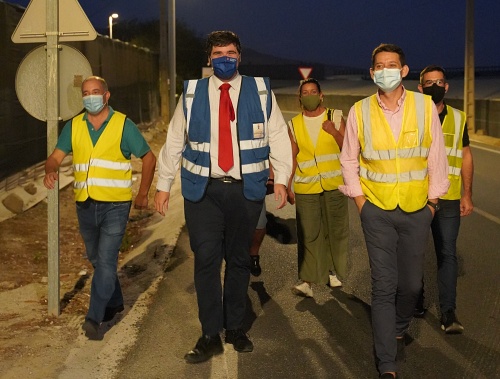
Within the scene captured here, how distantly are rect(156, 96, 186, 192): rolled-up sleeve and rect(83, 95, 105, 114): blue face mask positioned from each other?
2.57ft

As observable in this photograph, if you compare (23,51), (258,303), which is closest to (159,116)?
(23,51)

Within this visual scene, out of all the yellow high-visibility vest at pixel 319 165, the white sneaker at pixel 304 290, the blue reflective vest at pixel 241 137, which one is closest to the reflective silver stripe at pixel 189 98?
Answer: the blue reflective vest at pixel 241 137

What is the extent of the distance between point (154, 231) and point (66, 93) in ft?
15.1

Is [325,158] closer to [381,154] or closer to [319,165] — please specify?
[319,165]

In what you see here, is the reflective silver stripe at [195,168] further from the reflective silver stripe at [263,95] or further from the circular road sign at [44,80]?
the circular road sign at [44,80]

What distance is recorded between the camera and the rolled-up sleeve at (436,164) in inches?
229

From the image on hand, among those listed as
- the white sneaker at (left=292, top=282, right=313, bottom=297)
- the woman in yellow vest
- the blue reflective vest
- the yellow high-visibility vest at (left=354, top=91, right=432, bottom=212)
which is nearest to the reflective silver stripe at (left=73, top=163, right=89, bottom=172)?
the blue reflective vest

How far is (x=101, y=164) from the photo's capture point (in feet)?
22.4

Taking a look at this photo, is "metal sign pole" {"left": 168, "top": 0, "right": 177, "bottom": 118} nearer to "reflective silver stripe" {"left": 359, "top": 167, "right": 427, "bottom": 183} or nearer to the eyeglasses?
the eyeglasses

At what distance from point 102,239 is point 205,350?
3.85 ft

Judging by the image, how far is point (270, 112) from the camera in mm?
6270

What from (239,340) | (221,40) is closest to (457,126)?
(221,40)

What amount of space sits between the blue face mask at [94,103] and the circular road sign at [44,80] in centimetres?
42

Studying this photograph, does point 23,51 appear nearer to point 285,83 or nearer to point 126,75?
point 126,75
